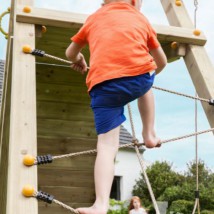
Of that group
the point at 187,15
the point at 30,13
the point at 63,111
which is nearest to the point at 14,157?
the point at 30,13

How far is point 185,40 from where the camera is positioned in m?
3.19

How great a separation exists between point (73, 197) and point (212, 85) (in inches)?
76.3

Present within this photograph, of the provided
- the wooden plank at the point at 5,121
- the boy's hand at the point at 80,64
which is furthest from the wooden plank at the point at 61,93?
the boy's hand at the point at 80,64

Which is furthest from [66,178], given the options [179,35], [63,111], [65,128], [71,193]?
[179,35]

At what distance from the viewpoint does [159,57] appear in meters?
2.42

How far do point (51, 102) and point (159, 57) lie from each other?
7.04 ft

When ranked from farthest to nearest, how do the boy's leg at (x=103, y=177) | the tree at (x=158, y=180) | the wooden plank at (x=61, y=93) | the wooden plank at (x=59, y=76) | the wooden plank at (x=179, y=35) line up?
the tree at (x=158, y=180) → the wooden plank at (x=61, y=93) → the wooden plank at (x=59, y=76) → the wooden plank at (x=179, y=35) → the boy's leg at (x=103, y=177)

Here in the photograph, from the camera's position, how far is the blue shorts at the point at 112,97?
2107 millimetres

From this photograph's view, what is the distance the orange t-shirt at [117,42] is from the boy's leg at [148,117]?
0.17 metres

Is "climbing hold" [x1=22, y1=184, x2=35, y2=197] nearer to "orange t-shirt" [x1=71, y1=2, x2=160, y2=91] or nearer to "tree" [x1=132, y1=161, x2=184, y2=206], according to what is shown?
"orange t-shirt" [x1=71, y1=2, x2=160, y2=91]

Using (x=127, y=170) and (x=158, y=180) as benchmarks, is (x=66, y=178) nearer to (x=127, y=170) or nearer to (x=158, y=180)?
(x=158, y=180)

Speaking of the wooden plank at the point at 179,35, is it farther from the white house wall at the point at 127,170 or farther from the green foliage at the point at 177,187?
the white house wall at the point at 127,170

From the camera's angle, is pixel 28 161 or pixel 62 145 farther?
pixel 62 145

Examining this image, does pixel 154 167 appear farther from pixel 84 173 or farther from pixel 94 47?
pixel 94 47
